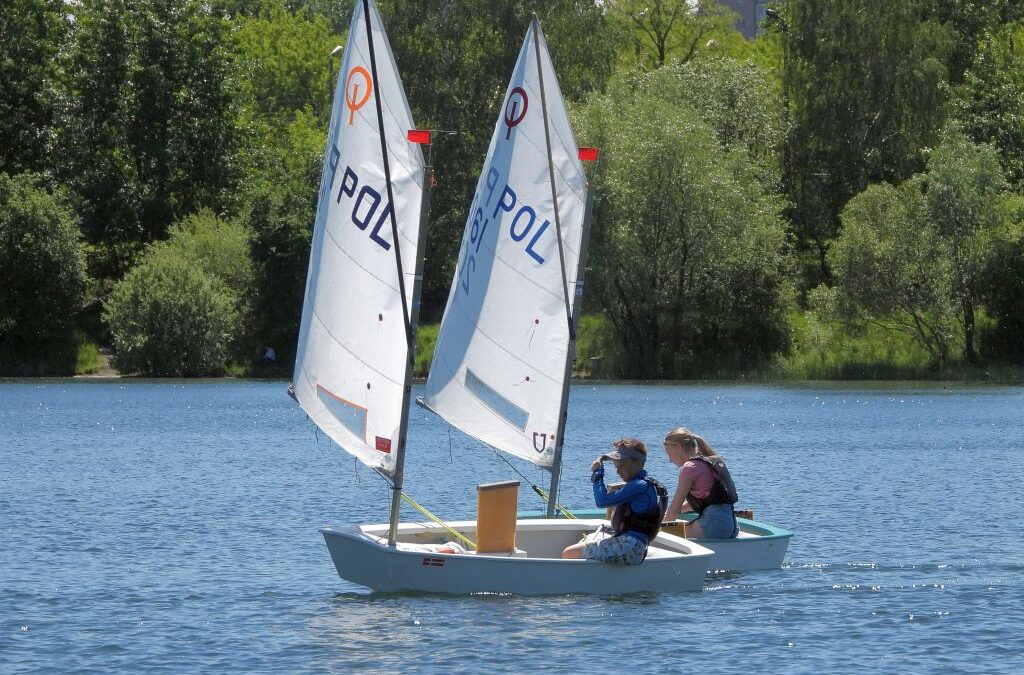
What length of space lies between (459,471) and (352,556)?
19111 millimetres

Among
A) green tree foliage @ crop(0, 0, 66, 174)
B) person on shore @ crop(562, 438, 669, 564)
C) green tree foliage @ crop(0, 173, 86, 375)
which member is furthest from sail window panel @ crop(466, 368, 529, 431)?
green tree foliage @ crop(0, 0, 66, 174)

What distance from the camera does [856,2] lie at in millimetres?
73625

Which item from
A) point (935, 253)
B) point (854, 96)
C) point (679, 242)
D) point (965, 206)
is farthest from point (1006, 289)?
point (679, 242)

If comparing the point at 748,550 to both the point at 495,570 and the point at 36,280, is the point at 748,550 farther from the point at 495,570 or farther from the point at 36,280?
the point at 36,280

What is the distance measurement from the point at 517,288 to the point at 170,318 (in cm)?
5438

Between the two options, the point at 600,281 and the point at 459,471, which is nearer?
the point at 459,471

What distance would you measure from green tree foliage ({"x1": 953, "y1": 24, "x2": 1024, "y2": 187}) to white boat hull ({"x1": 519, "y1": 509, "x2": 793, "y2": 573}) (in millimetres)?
55217

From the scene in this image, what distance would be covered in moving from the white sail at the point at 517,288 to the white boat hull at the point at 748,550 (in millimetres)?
1584

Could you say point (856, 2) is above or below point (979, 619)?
above

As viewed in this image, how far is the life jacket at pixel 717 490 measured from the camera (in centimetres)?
1995

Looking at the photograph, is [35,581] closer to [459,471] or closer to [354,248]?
[354,248]

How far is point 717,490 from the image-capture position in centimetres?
2031

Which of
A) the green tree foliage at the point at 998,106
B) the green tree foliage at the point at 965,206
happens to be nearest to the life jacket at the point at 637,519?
the green tree foliage at the point at 965,206

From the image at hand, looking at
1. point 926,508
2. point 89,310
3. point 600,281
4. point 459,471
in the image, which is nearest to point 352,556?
point 926,508
